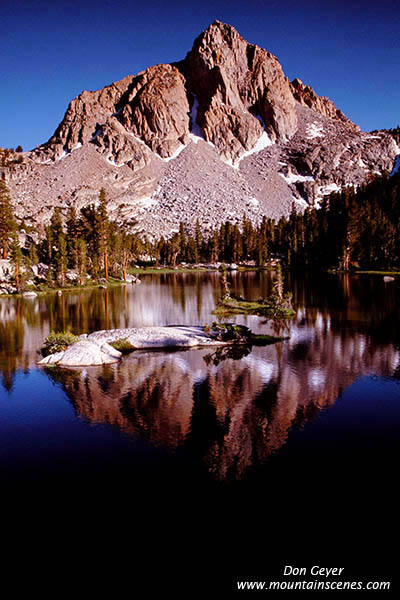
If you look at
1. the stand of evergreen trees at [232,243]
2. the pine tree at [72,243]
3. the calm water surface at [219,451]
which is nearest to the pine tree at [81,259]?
the stand of evergreen trees at [232,243]

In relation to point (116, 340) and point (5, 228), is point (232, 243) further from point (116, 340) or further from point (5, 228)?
point (116, 340)

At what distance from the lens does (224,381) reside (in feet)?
62.2

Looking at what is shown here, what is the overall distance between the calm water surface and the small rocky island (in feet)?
3.89

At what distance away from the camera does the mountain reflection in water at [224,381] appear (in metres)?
13.4

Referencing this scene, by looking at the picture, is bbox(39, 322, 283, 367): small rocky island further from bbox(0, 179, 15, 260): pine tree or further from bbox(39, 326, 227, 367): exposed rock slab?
bbox(0, 179, 15, 260): pine tree

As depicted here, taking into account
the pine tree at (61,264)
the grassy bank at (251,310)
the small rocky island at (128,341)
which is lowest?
the small rocky island at (128,341)

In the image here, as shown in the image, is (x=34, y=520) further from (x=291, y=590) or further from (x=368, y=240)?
(x=368, y=240)

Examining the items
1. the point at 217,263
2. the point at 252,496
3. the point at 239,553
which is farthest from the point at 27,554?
the point at 217,263

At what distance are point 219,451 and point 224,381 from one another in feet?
21.9

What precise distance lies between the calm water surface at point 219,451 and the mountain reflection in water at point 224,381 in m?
0.09

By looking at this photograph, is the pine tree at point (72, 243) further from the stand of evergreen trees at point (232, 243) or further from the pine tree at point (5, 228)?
the pine tree at point (5, 228)

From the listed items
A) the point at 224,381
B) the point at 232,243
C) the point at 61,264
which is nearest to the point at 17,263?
the point at 61,264

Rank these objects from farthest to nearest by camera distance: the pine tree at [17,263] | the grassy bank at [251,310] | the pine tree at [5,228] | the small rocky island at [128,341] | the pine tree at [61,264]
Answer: the pine tree at [5,228], the pine tree at [61,264], the pine tree at [17,263], the grassy bank at [251,310], the small rocky island at [128,341]

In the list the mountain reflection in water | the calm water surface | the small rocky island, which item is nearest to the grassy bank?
the mountain reflection in water
